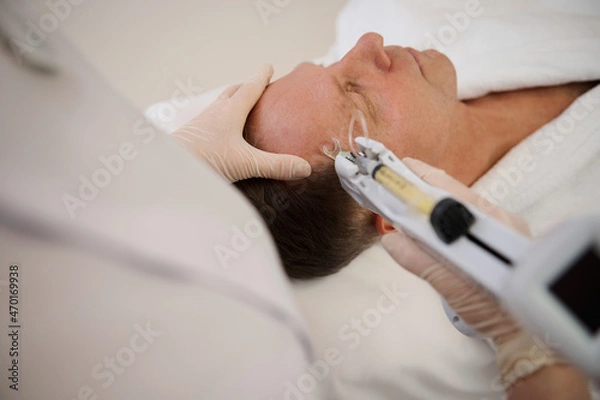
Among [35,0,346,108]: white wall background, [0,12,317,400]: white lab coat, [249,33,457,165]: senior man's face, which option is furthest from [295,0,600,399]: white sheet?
[35,0,346,108]: white wall background

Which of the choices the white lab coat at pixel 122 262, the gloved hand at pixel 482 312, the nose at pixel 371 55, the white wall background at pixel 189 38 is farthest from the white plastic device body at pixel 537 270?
the white wall background at pixel 189 38

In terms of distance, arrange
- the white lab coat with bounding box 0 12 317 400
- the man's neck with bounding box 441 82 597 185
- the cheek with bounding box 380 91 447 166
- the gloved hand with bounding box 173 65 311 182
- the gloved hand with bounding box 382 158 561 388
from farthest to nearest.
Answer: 1. the man's neck with bounding box 441 82 597 185
2. the cheek with bounding box 380 91 447 166
3. the gloved hand with bounding box 173 65 311 182
4. the gloved hand with bounding box 382 158 561 388
5. the white lab coat with bounding box 0 12 317 400

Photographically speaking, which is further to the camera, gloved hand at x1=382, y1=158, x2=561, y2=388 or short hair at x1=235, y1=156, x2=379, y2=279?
short hair at x1=235, y1=156, x2=379, y2=279

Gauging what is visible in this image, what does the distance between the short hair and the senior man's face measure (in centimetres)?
8

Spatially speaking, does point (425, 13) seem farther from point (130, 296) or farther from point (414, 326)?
point (130, 296)

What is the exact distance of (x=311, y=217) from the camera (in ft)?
3.62

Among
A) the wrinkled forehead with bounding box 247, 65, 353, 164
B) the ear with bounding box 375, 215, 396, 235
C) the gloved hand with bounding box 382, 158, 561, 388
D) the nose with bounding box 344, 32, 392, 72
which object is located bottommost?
the ear with bounding box 375, 215, 396, 235

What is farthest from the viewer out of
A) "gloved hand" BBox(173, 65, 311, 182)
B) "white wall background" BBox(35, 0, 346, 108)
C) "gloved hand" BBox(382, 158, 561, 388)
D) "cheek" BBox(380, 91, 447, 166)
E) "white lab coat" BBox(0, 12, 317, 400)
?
"white wall background" BBox(35, 0, 346, 108)

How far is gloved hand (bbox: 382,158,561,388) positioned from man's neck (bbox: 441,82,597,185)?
518mm

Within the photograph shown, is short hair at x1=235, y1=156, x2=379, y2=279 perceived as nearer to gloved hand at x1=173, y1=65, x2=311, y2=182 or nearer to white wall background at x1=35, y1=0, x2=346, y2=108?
gloved hand at x1=173, y1=65, x2=311, y2=182

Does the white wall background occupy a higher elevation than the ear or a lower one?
higher

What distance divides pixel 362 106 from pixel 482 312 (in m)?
0.57

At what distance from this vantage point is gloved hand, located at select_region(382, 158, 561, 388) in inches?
28.5

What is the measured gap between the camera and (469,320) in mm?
790
